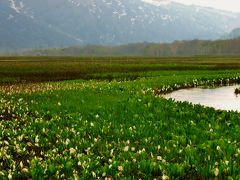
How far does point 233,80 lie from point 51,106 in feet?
109

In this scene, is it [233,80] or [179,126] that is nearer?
[179,126]

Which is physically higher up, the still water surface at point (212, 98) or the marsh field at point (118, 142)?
the marsh field at point (118, 142)

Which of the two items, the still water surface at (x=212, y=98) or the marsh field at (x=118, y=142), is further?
the still water surface at (x=212, y=98)

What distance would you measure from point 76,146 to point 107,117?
593 cm

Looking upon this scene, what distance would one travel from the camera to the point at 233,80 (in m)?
52.5

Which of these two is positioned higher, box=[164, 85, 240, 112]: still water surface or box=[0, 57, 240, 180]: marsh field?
box=[0, 57, 240, 180]: marsh field

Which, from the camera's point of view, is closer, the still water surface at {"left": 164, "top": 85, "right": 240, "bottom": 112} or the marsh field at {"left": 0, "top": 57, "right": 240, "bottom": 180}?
the marsh field at {"left": 0, "top": 57, "right": 240, "bottom": 180}

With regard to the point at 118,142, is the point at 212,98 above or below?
below

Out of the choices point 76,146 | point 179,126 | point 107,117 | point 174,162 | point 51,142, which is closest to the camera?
point 174,162

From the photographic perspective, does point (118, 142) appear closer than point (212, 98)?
Yes

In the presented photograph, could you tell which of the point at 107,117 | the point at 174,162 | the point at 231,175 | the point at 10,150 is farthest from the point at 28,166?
the point at 107,117

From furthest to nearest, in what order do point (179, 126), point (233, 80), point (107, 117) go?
point (233, 80) < point (107, 117) < point (179, 126)

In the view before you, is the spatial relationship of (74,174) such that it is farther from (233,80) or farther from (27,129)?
(233,80)

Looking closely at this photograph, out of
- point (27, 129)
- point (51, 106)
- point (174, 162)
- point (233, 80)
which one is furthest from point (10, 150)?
point (233, 80)
